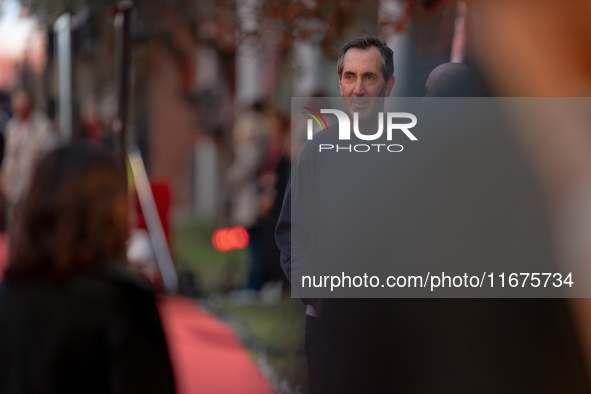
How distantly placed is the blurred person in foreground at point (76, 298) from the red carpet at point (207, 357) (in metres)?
2.25

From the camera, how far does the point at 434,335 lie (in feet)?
7.61

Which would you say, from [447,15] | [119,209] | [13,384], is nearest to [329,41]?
[447,15]

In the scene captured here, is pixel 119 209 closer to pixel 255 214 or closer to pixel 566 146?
pixel 566 146

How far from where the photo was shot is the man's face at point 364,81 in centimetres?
219

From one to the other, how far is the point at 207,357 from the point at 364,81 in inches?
151

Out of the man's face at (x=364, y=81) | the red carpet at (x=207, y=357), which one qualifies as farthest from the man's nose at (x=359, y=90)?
the red carpet at (x=207, y=357)

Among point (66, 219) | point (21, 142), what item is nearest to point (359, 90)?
point (66, 219)

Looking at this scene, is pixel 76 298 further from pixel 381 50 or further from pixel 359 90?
pixel 381 50

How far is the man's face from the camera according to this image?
7.20 feet

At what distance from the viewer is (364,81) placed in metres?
2.20

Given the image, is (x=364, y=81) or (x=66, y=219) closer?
(x=66, y=219)

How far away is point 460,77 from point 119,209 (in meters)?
1.20

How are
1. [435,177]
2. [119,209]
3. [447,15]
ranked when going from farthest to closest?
[447,15] → [435,177] → [119,209]

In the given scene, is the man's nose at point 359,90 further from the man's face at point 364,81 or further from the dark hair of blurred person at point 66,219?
the dark hair of blurred person at point 66,219
